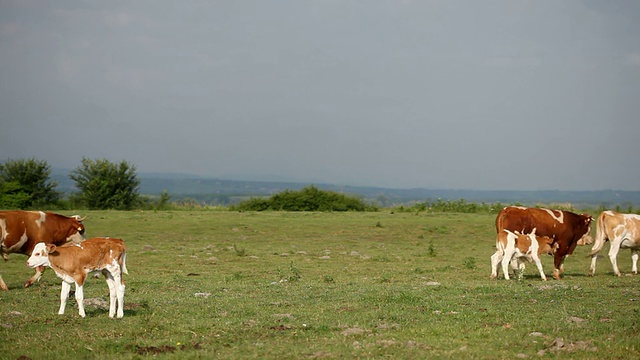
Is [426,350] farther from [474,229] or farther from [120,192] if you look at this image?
[120,192]

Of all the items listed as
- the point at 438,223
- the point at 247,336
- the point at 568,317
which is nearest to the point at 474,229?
the point at 438,223

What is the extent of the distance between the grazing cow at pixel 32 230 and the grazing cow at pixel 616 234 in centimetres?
1603

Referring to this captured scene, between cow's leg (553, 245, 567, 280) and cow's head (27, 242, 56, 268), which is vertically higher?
cow's head (27, 242, 56, 268)

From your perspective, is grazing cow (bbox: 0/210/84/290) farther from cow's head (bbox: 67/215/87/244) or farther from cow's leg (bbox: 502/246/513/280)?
cow's leg (bbox: 502/246/513/280)

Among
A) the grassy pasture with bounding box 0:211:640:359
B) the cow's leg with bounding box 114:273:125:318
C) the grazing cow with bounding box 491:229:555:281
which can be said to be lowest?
the grassy pasture with bounding box 0:211:640:359

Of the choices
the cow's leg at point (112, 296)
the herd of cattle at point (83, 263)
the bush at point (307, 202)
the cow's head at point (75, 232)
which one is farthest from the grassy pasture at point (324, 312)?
the bush at point (307, 202)

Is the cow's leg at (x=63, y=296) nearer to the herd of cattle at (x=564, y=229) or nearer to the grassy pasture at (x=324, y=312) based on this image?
the grassy pasture at (x=324, y=312)

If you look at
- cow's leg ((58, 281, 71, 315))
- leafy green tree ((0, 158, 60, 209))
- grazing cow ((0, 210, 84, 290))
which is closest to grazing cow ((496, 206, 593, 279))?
grazing cow ((0, 210, 84, 290))

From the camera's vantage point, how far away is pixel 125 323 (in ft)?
43.2

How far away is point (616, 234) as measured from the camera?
2347cm

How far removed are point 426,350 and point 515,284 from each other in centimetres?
812

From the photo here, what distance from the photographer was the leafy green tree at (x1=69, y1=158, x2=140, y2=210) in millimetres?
55281

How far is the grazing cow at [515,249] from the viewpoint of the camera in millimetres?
20750

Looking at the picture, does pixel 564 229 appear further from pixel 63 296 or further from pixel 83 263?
pixel 63 296
